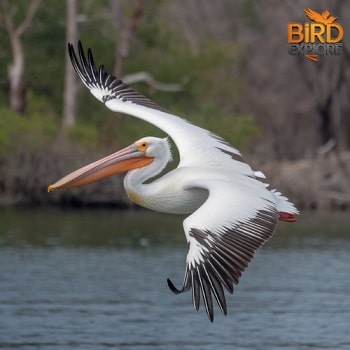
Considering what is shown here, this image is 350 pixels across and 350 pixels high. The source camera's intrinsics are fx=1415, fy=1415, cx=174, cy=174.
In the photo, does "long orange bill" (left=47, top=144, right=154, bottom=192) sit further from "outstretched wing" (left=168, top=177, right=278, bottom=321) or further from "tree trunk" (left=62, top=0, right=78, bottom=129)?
"tree trunk" (left=62, top=0, right=78, bottom=129)

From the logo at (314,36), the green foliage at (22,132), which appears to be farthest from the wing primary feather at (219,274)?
the green foliage at (22,132)

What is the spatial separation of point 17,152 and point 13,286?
12452mm

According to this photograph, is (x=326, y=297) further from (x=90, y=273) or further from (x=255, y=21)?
(x=255, y=21)

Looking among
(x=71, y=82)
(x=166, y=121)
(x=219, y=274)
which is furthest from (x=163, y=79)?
(x=219, y=274)

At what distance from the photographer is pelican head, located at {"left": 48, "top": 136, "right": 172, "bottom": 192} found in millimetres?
9922

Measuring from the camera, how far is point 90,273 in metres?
20.0

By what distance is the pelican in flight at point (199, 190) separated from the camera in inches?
316

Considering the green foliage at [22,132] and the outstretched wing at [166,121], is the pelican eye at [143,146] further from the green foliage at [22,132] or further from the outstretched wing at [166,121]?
the green foliage at [22,132]

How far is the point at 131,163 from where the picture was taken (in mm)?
10148

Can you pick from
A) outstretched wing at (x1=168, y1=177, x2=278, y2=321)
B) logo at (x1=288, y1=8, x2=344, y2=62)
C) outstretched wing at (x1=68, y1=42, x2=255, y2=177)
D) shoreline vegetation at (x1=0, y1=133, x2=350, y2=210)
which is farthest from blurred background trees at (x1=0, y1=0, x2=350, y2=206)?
outstretched wing at (x1=168, y1=177, x2=278, y2=321)

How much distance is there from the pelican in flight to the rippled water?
3.89 meters

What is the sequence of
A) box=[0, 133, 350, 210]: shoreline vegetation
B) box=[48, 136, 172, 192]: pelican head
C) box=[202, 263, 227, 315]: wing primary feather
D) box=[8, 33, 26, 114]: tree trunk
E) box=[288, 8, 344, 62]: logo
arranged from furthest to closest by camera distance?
box=[8, 33, 26, 114]: tree trunk, box=[0, 133, 350, 210]: shoreline vegetation, box=[288, 8, 344, 62]: logo, box=[48, 136, 172, 192]: pelican head, box=[202, 263, 227, 315]: wing primary feather

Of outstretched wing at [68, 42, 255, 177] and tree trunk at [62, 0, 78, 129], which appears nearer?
outstretched wing at [68, 42, 255, 177]

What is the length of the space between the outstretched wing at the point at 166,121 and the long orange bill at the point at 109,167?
0.29 meters
